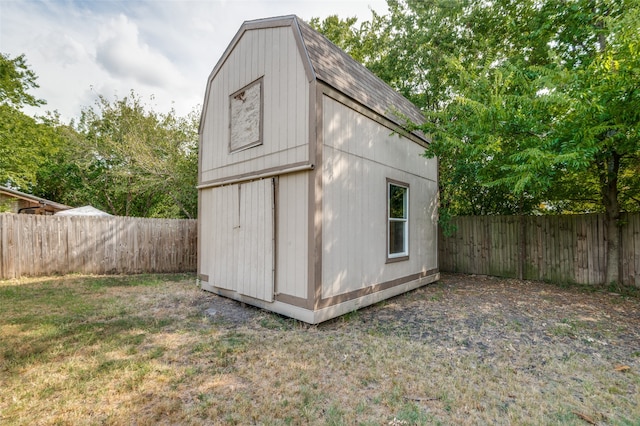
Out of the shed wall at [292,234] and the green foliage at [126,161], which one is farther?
the green foliage at [126,161]

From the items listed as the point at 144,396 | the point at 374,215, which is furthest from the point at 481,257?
the point at 144,396

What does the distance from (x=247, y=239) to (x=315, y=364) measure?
2725 millimetres

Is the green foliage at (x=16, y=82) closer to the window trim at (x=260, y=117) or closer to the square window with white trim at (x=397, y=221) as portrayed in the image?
the window trim at (x=260, y=117)

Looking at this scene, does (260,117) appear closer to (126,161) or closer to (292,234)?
(292,234)

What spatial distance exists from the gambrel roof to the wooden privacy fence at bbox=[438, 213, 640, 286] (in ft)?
13.3

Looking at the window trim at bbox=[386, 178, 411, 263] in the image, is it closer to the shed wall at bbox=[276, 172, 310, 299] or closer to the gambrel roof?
the gambrel roof

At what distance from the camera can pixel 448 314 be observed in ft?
16.1

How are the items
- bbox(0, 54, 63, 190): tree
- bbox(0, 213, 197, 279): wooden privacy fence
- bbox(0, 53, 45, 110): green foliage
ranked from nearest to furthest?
1. bbox(0, 213, 197, 279): wooden privacy fence
2. bbox(0, 53, 45, 110): green foliage
3. bbox(0, 54, 63, 190): tree

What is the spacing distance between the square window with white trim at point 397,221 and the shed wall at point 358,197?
0.14 m

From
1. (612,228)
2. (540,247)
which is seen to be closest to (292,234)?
(540,247)

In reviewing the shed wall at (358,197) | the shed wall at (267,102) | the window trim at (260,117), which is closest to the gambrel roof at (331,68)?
the shed wall at (267,102)

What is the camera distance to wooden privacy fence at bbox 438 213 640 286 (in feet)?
21.4

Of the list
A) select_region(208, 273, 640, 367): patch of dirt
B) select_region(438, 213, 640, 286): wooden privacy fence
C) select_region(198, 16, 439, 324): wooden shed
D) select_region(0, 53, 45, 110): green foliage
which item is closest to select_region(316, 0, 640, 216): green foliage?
select_region(438, 213, 640, 286): wooden privacy fence

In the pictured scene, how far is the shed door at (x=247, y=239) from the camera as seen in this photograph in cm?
480
